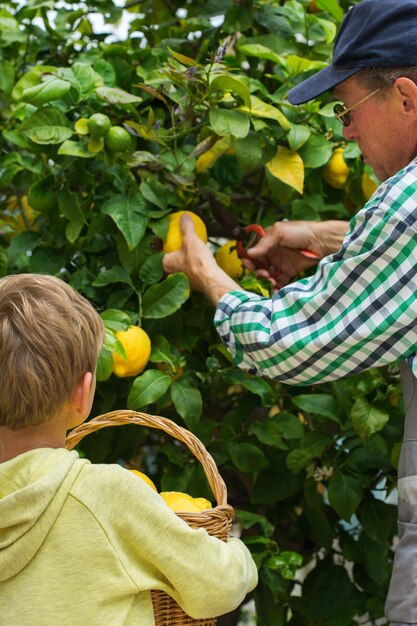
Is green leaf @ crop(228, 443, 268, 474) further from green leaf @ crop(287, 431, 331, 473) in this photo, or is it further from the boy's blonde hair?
the boy's blonde hair

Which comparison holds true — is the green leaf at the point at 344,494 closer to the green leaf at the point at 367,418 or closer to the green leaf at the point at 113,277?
the green leaf at the point at 367,418

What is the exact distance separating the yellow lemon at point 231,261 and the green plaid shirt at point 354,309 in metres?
0.39

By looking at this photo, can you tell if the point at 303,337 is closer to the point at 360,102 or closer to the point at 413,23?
the point at 360,102

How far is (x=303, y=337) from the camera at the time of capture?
58.1 inches

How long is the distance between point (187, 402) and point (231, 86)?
1.86 feet

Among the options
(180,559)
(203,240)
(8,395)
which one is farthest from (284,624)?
(8,395)

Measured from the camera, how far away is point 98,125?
1.73 meters

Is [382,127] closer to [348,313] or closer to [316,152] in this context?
[348,313]

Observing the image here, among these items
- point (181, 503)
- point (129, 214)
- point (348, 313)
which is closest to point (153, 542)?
point (181, 503)

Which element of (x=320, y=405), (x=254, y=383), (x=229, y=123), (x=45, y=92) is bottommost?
(x=320, y=405)

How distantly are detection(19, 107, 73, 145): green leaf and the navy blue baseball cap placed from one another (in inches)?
19.7

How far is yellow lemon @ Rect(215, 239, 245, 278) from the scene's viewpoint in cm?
196

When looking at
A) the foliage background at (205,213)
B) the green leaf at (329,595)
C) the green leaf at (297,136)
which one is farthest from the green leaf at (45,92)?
the green leaf at (329,595)

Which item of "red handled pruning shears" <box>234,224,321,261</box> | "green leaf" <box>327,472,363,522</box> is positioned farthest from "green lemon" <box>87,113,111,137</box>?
"green leaf" <box>327,472,363,522</box>
